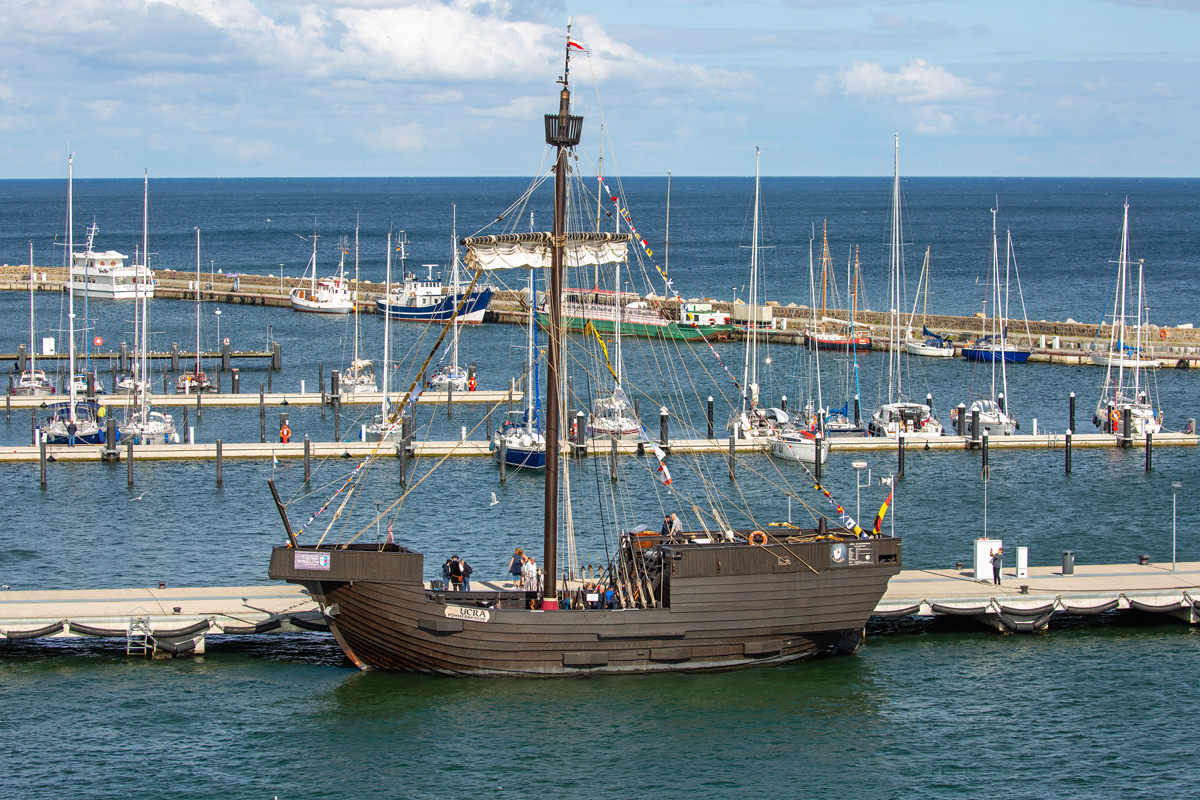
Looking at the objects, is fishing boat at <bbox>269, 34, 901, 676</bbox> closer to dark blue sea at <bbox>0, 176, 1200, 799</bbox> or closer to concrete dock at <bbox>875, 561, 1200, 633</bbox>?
dark blue sea at <bbox>0, 176, 1200, 799</bbox>

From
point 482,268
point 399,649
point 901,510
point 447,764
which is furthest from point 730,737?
point 901,510

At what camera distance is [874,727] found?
3006 centimetres

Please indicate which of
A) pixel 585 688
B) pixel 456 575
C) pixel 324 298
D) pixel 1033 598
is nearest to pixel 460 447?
pixel 456 575

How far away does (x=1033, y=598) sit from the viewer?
35.8 meters

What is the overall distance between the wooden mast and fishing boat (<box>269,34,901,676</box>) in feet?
0.16

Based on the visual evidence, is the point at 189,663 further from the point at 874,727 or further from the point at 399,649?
the point at 874,727

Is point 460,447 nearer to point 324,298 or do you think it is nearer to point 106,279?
point 324,298

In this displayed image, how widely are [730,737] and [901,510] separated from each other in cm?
2374

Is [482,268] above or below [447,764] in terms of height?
above

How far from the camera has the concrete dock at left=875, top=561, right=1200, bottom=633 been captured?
35.2 m

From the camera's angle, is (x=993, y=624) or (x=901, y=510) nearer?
(x=993, y=624)

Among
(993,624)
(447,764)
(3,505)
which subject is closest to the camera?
→ (447,764)

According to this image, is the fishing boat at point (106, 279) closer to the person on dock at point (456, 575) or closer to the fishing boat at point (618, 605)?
the person on dock at point (456, 575)

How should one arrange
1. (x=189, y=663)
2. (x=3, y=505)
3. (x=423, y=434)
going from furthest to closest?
(x=423, y=434) < (x=3, y=505) < (x=189, y=663)
